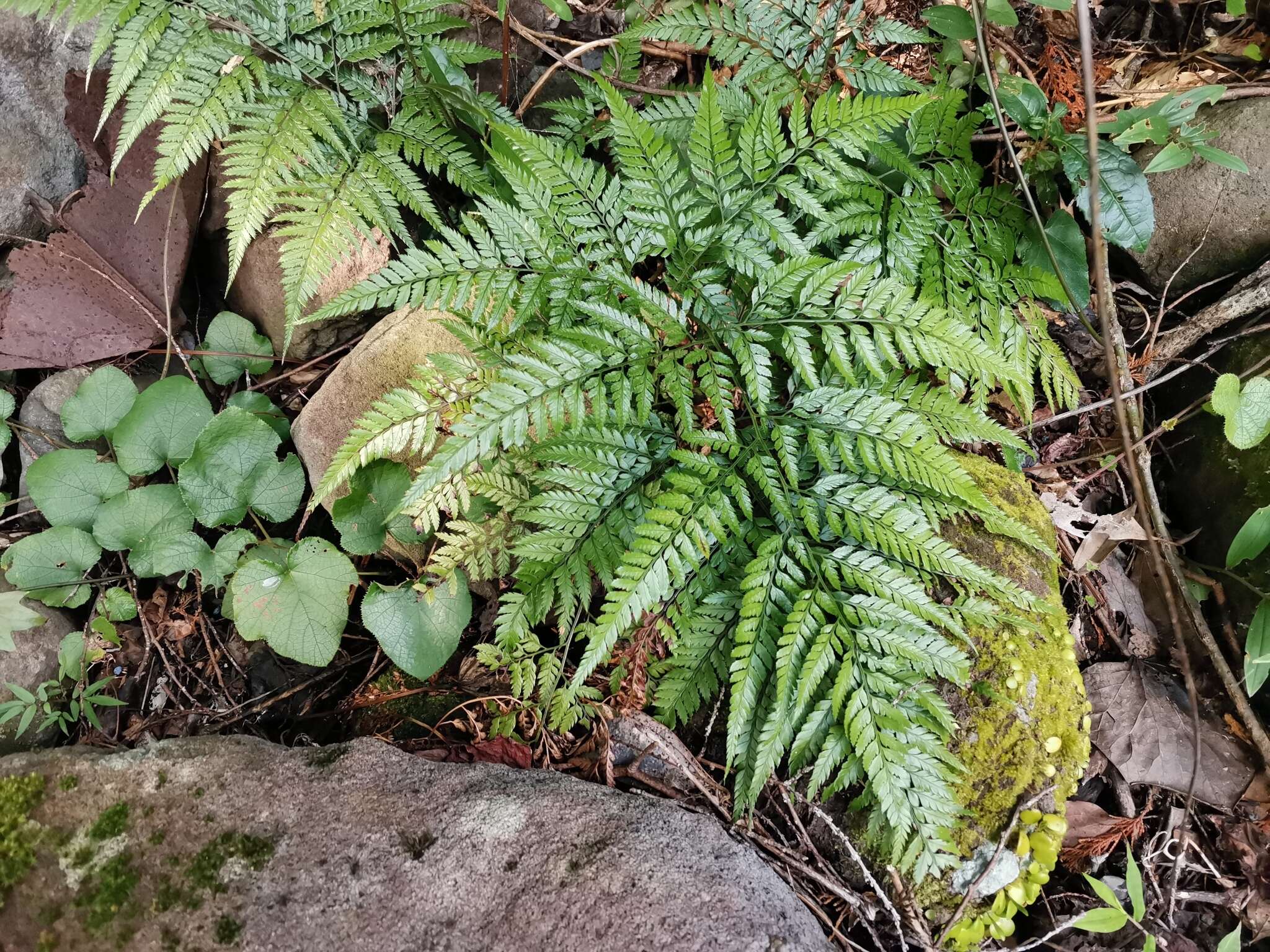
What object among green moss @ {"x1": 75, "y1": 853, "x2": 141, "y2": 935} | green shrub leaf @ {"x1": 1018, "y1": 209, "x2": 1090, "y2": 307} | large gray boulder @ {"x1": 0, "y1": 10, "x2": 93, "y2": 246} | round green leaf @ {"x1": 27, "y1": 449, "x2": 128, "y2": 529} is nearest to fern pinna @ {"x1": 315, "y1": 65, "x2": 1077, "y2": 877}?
green shrub leaf @ {"x1": 1018, "y1": 209, "x2": 1090, "y2": 307}

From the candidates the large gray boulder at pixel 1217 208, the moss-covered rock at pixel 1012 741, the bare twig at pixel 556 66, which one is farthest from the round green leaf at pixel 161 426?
the large gray boulder at pixel 1217 208

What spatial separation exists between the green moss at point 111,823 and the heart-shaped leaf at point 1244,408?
3.59 m

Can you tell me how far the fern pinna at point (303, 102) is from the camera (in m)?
2.55

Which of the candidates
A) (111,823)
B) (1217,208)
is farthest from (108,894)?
(1217,208)

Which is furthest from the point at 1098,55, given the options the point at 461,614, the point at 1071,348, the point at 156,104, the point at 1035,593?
the point at 156,104

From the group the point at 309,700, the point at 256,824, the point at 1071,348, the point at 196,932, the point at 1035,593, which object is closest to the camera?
the point at 196,932

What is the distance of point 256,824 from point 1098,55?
4304mm

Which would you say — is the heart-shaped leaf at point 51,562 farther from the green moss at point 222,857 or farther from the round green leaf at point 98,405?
the green moss at point 222,857

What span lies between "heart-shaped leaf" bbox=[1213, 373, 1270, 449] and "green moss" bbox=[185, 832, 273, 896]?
325 cm

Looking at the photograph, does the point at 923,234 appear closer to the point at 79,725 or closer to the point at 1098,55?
the point at 1098,55

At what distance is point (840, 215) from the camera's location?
254 cm

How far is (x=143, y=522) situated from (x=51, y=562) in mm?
393

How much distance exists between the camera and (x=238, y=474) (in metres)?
2.89

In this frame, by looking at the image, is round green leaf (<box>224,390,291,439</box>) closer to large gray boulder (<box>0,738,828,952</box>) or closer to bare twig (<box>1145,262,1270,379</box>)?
large gray boulder (<box>0,738,828,952</box>)
